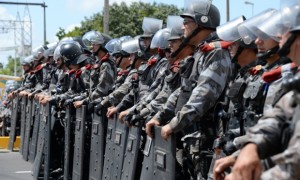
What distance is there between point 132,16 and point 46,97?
32551 millimetres

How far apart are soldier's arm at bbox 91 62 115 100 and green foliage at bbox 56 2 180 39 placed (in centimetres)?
3031

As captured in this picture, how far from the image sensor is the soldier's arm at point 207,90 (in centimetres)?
450

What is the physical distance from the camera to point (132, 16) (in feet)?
135

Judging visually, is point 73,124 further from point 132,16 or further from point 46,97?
point 132,16

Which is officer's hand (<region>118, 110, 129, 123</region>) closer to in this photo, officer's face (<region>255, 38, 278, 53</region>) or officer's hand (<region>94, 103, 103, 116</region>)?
officer's hand (<region>94, 103, 103, 116</region>)

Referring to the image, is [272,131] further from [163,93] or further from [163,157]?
[163,93]

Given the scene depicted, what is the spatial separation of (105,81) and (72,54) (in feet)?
4.19

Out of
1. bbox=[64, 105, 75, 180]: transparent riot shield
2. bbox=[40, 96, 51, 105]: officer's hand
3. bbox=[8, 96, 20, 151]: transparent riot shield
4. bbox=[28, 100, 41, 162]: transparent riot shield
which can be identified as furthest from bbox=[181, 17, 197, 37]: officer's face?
bbox=[8, 96, 20, 151]: transparent riot shield

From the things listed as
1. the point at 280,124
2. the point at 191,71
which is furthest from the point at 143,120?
the point at 280,124

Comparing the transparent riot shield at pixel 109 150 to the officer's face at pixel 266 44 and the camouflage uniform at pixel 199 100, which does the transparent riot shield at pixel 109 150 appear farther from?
the officer's face at pixel 266 44

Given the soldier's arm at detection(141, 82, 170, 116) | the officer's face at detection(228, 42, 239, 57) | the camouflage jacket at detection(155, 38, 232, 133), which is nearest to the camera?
the camouflage jacket at detection(155, 38, 232, 133)

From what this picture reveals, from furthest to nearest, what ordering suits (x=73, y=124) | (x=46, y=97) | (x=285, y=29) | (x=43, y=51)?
(x=43, y=51) < (x=46, y=97) < (x=73, y=124) < (x=285, y=29)

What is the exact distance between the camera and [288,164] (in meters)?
1.98

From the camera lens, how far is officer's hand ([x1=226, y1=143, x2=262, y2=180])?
2.31 metres
